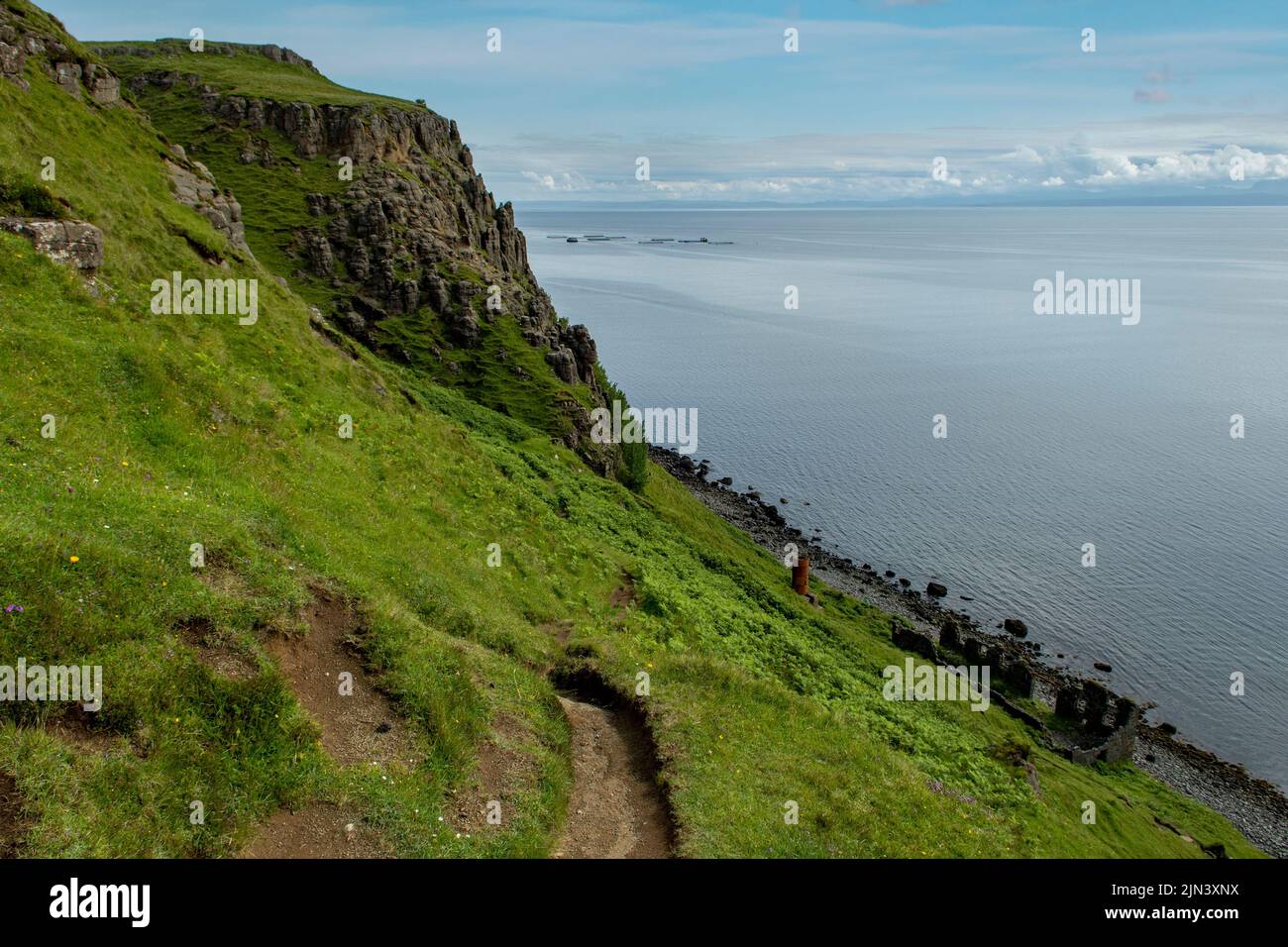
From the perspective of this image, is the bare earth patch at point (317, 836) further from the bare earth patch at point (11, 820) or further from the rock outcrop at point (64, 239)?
the rock outcrop at point (64, 239)

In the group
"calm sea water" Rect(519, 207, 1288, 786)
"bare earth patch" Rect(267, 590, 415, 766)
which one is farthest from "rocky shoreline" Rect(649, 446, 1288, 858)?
"bare earth patch" Rect(267, 590, 415, 766)

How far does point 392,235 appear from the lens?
7925cm

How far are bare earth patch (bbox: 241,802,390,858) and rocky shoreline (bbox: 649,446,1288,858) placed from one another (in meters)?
49.0

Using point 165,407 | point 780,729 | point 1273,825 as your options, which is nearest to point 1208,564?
point 1273,825

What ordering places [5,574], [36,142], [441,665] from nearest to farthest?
[5,574] → [441,665] → [36,142]

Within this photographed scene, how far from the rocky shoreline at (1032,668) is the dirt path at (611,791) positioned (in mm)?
40534

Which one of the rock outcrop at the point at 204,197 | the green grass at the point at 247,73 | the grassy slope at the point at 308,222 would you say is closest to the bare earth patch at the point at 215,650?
the rock outcrop at the point at 204,197

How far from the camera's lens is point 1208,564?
77.9m

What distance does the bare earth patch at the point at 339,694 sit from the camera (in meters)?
16.2

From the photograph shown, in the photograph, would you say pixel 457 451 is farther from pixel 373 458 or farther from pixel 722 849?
pixel 722 849

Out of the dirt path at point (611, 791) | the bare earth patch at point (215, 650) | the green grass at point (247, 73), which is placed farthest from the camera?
the green grass at point (247, 73)

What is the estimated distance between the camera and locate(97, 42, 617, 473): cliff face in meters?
70.1

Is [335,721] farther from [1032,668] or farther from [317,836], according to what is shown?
[1032,668]
